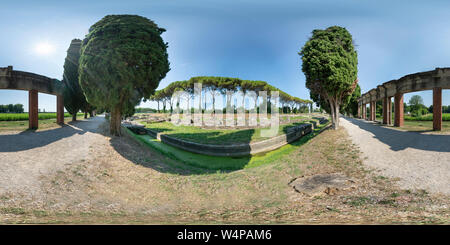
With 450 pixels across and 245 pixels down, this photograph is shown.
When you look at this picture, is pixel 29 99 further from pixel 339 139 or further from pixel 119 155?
pixel 339 139

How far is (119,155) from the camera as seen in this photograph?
341 inches

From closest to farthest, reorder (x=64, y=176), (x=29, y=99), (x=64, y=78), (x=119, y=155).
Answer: (x=64, y=176) → (x=119, y=155) → (x=29, y=99) → (x=64, y=78)

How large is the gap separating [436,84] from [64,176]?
21296mm

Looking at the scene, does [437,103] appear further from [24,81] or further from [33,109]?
[24,81]

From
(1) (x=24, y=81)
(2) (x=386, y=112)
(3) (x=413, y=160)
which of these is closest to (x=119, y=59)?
(1) (x=24, y=81)

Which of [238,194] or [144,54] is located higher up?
[144,54]

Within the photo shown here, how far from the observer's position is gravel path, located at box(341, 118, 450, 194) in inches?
198

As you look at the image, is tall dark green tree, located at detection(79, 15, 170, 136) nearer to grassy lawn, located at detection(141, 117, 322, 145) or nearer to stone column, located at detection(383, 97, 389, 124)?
grassy lawn, located at detection(141, 117, 322, 145)

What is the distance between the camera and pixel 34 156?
22.1 feet

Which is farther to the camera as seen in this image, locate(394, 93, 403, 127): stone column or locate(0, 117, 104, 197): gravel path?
locate(394, 93, 403, 127): stone column

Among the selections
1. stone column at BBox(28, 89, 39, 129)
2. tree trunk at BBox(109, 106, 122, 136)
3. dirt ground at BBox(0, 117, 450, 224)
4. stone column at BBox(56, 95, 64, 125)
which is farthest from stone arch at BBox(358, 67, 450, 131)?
stone column at BBox(56, 95, 64, 125)

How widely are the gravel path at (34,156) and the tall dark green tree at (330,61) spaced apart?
14.0 meters

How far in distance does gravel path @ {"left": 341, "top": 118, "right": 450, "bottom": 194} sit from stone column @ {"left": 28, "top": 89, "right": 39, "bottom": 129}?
1875 cm

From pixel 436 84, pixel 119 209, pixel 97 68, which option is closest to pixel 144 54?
pixel 97 68
